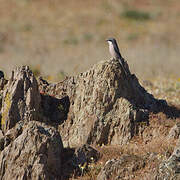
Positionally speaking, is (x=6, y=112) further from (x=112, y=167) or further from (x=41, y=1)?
(x=41, y=1)

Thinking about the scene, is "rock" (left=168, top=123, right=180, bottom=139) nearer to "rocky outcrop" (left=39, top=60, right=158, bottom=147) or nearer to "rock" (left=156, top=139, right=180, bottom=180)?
"rocky outcrop" (left=39, top=60, right=158, bottom=147)

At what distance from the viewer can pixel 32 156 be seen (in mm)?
→ 9406

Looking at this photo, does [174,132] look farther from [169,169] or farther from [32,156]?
[32,156]

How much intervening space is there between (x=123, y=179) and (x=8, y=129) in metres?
3.14

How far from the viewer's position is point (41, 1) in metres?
64.8

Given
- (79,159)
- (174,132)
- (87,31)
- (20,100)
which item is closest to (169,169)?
(174,132)

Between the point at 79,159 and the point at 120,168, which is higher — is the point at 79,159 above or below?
above

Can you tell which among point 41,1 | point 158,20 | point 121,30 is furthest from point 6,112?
point 41,1

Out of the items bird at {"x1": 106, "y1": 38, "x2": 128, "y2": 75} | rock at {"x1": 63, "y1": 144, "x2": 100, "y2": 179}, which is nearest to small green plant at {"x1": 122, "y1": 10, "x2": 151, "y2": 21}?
bird at {"x1": 106, "y1": 38, "x2": 128, "y2": 75}

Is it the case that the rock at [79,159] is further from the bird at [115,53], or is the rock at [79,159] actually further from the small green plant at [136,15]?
the small green plant at [136,15]

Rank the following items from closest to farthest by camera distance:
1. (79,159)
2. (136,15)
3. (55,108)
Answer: (79,159) < (55,108) < (136,15)

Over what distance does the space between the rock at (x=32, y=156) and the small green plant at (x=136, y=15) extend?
5108 cm

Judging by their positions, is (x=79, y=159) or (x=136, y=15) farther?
(x=136, y=15)

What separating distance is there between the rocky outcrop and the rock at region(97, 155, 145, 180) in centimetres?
159
